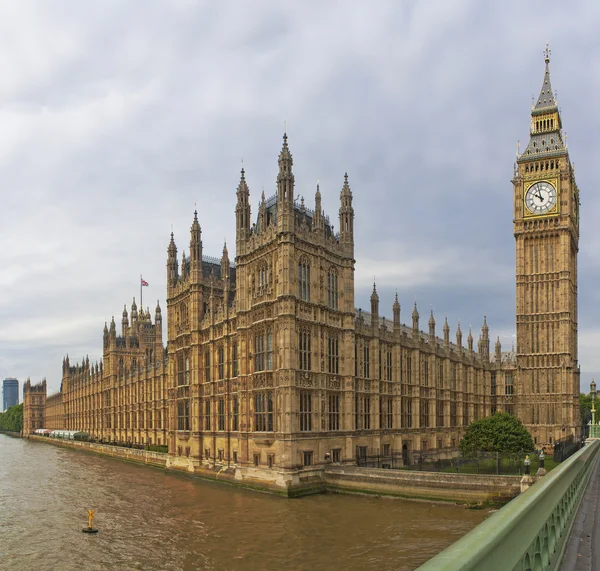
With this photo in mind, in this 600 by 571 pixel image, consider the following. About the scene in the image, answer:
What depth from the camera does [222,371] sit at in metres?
61.6

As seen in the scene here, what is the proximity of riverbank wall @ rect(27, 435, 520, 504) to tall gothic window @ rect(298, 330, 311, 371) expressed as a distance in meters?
8.60

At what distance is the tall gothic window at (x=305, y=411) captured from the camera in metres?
50.4

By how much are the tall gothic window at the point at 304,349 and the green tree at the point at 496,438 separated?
2005 centimetres

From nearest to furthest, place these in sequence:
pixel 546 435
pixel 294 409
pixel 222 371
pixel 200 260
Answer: pixel 294 409 → pixel 222 371 → pixel 200 260 → pixel 546 435

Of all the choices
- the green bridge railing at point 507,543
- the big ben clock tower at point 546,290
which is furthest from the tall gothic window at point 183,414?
the green bridge railing at point 507,543

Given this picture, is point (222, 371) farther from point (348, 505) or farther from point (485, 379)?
point (485, 379)

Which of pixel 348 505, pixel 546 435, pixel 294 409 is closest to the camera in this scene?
pixel 348 505

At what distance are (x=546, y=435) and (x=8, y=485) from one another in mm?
75536

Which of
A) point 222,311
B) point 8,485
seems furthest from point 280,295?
point 8,485

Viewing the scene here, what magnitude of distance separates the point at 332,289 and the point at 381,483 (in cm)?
1827

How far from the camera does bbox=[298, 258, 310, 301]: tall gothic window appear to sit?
52094 mm

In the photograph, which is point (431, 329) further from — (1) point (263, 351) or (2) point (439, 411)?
(1) point (263, 351)

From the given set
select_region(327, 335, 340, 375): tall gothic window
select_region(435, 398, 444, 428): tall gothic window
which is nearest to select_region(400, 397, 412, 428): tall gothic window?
select_region(435, 398, 444, 428): tall gothic window

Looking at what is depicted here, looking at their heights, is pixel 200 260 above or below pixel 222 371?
above
